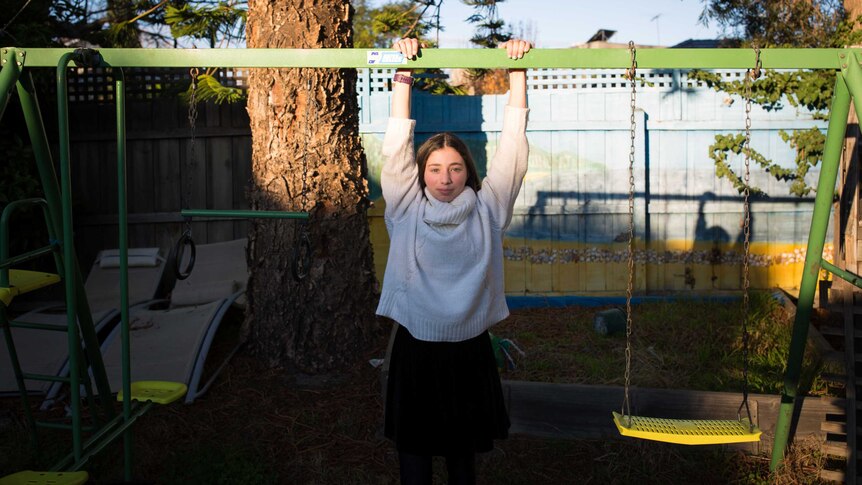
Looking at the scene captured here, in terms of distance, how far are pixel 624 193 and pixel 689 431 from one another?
406 centimetres

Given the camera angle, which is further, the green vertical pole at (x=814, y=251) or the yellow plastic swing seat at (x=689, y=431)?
the green vertical pole at (x=814, y=251)

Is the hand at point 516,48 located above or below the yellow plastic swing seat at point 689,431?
above

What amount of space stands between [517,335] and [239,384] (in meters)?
1.95

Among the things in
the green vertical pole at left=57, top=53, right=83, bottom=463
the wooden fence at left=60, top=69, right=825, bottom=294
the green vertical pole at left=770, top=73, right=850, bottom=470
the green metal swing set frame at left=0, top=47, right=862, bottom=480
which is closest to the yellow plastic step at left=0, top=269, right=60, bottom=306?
the green metal swing set frame at left=0, top=47, right=862, bottom=480

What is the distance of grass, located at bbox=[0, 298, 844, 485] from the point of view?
12.6ft

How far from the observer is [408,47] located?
3035 mm

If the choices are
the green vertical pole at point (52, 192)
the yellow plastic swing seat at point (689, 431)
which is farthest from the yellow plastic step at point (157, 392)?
the yellow plastic swing seat at point (689, 431)

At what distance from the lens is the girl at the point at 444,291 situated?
8.79ft

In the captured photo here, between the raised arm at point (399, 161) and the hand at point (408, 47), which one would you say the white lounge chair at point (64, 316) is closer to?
the raised arm at point (399, 161)

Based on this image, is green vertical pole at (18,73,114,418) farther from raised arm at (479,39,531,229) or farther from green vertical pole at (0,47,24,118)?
raised arm at (479,39,531,229)

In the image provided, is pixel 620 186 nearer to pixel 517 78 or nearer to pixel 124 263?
pixel 517 78

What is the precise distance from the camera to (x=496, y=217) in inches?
111

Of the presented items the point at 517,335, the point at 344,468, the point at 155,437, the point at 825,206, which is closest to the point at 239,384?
the point at 155,437

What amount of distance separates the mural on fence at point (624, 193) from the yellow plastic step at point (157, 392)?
3398mm
